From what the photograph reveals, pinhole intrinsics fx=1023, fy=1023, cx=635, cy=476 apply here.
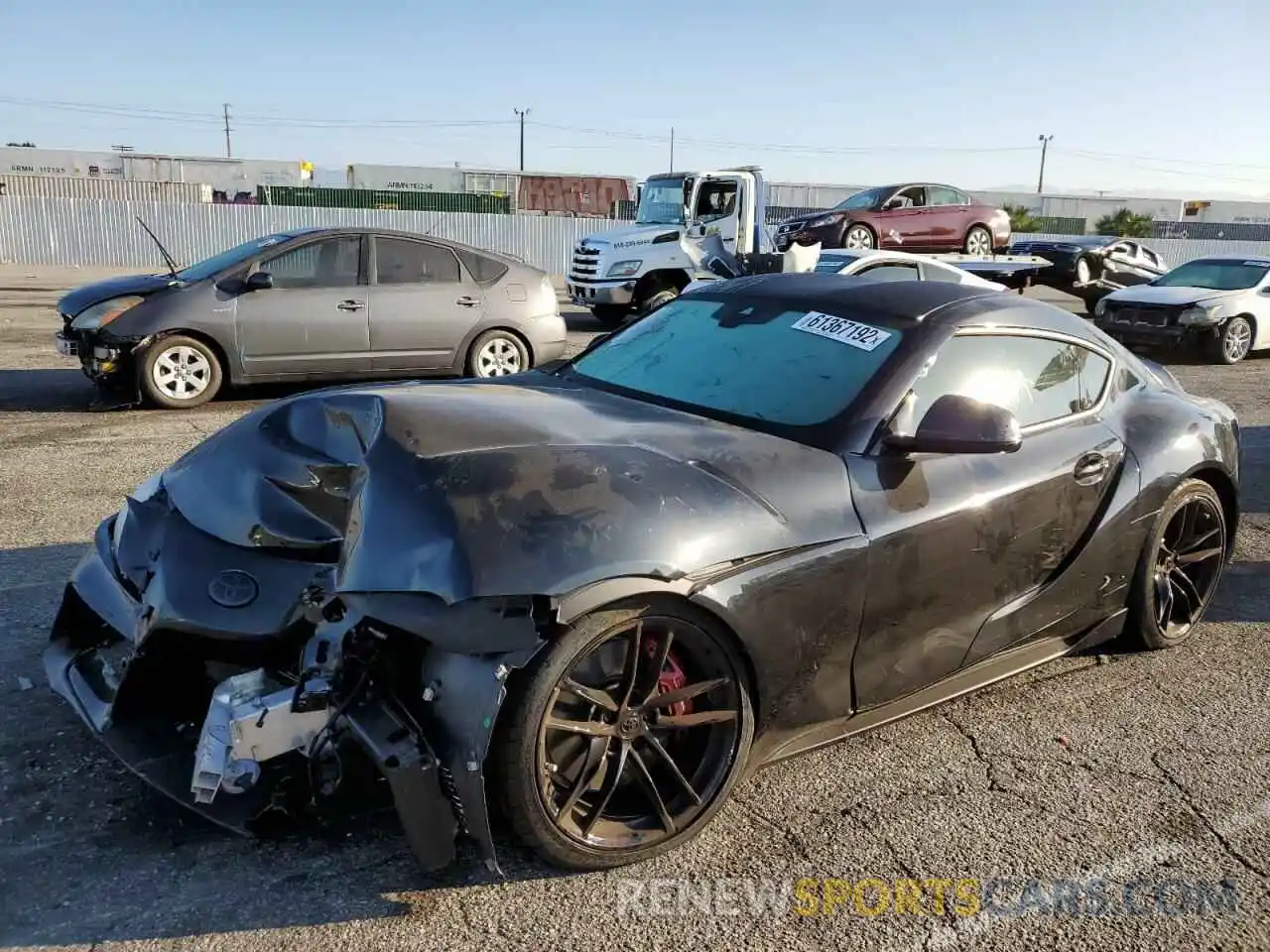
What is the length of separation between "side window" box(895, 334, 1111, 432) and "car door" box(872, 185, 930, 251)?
16273mm

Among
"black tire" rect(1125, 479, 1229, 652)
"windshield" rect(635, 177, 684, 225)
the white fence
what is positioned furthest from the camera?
the white fence

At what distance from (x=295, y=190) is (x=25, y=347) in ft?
70.0

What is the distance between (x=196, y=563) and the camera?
287 centimetres

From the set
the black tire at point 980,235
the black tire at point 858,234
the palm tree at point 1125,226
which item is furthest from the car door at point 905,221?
the palm tree at point 1125,226

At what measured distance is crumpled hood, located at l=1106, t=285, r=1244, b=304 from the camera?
13672 mm

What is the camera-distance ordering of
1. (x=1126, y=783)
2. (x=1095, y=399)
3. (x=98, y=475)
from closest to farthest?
(x=1126, y=783), (x=1095, y=399), (x=98, y=475)

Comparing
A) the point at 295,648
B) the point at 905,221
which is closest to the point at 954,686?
the point at 295,648

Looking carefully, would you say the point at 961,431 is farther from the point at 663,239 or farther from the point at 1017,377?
the point at 663,239

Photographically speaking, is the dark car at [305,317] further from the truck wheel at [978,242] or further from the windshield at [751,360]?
the truck wheel at [978,242]

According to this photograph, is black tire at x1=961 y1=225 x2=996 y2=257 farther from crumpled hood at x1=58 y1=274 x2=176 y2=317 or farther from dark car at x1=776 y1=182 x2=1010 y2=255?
crumpled hood at x1=58 y1=274 x2=176 y2=317

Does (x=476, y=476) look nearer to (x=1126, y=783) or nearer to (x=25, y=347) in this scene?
(x=1126, y=783)

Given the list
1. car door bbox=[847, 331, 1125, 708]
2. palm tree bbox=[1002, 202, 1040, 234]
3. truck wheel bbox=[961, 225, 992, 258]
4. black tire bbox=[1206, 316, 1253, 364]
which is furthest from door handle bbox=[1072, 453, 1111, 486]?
palm tree bbox=[1002, 202, 1040, 234]

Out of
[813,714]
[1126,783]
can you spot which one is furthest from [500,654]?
[1126,783]

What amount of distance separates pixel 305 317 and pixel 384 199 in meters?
24.7
